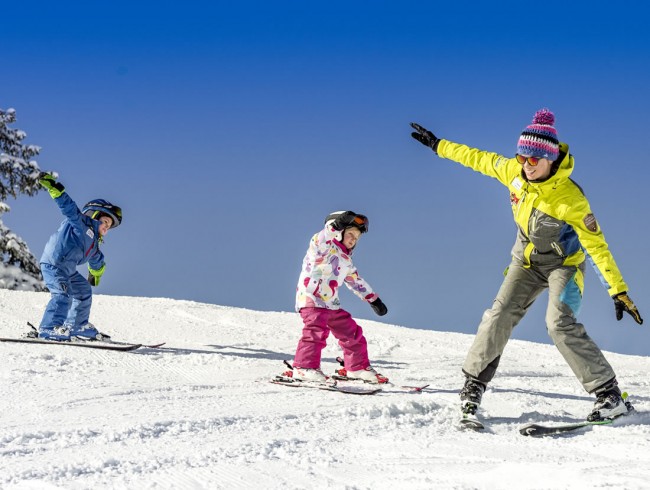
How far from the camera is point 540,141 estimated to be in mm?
4727

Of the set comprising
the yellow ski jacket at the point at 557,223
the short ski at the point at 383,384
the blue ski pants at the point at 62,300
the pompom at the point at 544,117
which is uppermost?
the pompom at the point at 544,117

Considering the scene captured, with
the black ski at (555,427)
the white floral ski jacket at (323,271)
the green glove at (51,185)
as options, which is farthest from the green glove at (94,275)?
the black ski at (555,427)

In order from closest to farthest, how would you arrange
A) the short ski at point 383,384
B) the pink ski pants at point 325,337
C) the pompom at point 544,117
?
the pompom at point 544,117
the short ski at point 383,384
the pink ski pants at point 325,337

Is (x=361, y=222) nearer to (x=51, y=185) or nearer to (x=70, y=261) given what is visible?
(x=51, y=185)

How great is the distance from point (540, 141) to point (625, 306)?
1254 mm

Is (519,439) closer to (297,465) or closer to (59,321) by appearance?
(297,465)

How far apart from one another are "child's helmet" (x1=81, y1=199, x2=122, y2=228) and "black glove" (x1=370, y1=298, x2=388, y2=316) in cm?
376

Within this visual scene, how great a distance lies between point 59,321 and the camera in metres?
7.94

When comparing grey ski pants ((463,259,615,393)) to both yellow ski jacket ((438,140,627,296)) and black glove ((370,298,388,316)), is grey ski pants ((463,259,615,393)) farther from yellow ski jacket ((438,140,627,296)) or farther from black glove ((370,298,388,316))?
black glove ((370,298,388,316))

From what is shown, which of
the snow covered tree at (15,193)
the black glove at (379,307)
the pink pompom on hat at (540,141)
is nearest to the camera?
the pink pompom on hat at (540,141)

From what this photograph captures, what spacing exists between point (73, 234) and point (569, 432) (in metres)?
5.97

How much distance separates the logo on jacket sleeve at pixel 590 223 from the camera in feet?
15.2

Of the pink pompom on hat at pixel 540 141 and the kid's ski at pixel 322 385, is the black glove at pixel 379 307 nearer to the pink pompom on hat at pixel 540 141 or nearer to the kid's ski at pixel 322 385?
the kid's ski at pixel 322 385

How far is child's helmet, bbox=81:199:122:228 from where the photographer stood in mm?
8375
